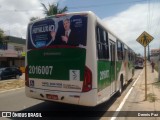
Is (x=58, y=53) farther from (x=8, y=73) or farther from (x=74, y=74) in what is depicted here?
(x=8, y=73)

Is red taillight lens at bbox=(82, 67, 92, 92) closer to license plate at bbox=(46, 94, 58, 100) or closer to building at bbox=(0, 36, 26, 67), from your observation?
license plate at bbox=(46, 94, 58, 100)

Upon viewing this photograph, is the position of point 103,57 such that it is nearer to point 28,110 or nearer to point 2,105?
point 28,110

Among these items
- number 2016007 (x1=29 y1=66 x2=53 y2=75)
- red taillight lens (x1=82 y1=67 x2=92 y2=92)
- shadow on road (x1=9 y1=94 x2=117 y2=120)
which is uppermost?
number 2016007 (x1=29 y1=66 x2=53 y2=75)

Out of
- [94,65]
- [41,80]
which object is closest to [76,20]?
[94,65]

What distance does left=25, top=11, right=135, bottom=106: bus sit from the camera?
27.6 ft

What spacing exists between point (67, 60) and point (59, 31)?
1021 mm

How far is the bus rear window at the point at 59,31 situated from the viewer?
8625 millimetres

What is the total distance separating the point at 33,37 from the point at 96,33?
2.33 meters

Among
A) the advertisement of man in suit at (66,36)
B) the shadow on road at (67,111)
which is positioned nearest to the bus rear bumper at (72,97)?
the shadow on road at (67,111)

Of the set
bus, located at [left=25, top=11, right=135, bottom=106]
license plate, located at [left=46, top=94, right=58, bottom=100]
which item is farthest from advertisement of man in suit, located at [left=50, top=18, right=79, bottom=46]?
license plate, located at [left=46, top=94, right=58, bottom=100]

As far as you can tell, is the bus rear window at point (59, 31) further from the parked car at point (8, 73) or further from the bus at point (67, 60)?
the parked car at point (8, 73)

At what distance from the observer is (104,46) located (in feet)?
32.6

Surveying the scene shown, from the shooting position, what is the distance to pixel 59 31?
8969 mm

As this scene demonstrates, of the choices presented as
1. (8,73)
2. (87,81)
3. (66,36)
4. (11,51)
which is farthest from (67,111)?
(11,51)
